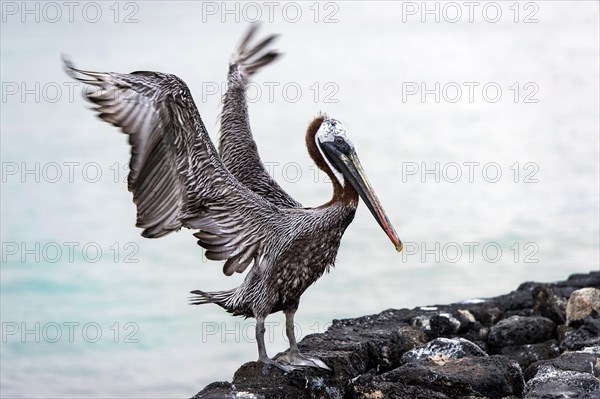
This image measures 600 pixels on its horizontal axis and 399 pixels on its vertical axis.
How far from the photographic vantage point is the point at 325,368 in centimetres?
853

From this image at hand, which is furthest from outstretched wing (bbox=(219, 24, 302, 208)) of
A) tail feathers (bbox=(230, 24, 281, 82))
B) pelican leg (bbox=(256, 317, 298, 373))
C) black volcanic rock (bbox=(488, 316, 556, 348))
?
black volcanic rock (bbox=(488, 316, 556, 348))

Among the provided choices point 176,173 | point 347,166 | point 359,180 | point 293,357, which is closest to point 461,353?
point 293,357

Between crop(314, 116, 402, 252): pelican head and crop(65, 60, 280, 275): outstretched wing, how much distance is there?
23.2 inches

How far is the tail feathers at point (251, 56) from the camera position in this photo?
11.1 m

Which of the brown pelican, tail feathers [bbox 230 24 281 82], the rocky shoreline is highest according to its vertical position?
tail feathers [bbox 230 24 281 82]

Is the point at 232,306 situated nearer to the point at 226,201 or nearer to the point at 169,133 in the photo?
the point at 226,201

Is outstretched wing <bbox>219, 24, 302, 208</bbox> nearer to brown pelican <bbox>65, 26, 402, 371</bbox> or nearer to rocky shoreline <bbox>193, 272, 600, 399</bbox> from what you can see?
brown pelican <bbox>65, 26, 402, 371</bbox>

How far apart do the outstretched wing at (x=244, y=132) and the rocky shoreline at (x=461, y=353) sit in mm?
1312

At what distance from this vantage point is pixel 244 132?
33.1 feet

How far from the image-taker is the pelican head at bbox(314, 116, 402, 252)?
8719mm

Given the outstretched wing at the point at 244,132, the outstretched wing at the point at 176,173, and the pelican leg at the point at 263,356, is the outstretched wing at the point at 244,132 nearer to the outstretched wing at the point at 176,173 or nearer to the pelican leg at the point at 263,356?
the outstretched wing at the point at 176,173

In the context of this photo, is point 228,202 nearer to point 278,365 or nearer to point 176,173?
point 176,173

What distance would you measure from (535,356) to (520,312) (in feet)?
4.69

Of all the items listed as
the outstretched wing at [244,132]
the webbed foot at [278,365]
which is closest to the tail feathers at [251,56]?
the outstretched wing at [244,132]
